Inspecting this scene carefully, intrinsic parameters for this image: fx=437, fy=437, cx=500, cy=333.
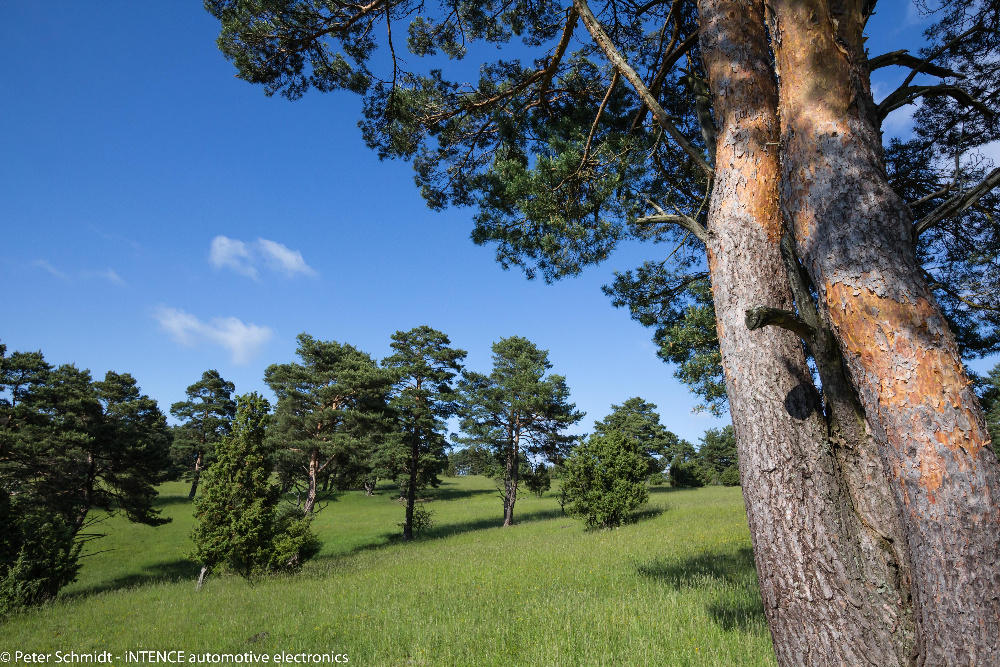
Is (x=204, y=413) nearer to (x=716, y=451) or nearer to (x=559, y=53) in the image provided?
(x=559, y=53)

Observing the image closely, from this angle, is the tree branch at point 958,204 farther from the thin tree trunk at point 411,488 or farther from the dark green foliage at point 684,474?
the dark green foliage at point 684,474

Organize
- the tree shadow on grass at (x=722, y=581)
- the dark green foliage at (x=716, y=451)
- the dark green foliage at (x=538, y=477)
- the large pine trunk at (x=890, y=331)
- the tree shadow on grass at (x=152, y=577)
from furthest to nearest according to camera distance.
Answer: the dark green foliage at (x=716, y=451)
the dark green foliage at (x=538, y=477)
the tree shadow on grass at (x=152, y=577)
the tree shadow on grass at (x=722, y=581)
the large pine trunk at (x=890, y=331)

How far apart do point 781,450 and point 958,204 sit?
65.2 inches

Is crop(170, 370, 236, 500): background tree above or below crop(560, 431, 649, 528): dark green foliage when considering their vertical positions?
above

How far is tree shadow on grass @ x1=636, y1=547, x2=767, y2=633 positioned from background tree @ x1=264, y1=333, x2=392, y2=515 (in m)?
19.8

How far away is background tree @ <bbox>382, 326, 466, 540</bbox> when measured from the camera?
Result: 2589 centimetres

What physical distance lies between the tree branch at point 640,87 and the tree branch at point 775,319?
6.02ft

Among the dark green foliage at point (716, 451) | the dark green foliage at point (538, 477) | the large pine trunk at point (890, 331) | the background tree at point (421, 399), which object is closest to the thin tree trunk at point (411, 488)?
the background tree at point (421, 399)

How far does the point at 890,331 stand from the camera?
2.23 meters

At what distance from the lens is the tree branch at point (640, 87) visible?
153 inches

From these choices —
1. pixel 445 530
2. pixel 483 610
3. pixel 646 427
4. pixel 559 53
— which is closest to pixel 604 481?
pixel 445 530

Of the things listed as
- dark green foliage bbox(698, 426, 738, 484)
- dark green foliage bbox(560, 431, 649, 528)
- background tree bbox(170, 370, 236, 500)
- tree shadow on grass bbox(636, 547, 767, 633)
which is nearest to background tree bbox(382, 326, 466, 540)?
dark green foliage bbox(560, 431, 649, 528)

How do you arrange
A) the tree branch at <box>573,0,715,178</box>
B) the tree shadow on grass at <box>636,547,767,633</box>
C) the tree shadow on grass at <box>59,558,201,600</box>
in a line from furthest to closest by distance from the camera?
the tree shadow on grass at <box>59,558,201,600</box> → the tree shadow on grass at <box>636,547,767,633</box> → the tree branch at <box>573,0,715,178</box>

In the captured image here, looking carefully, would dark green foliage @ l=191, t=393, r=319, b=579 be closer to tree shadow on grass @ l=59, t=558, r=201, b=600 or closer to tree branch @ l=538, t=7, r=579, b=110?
tree shadow on grass @ l=59, t=558, r=201, b=600
